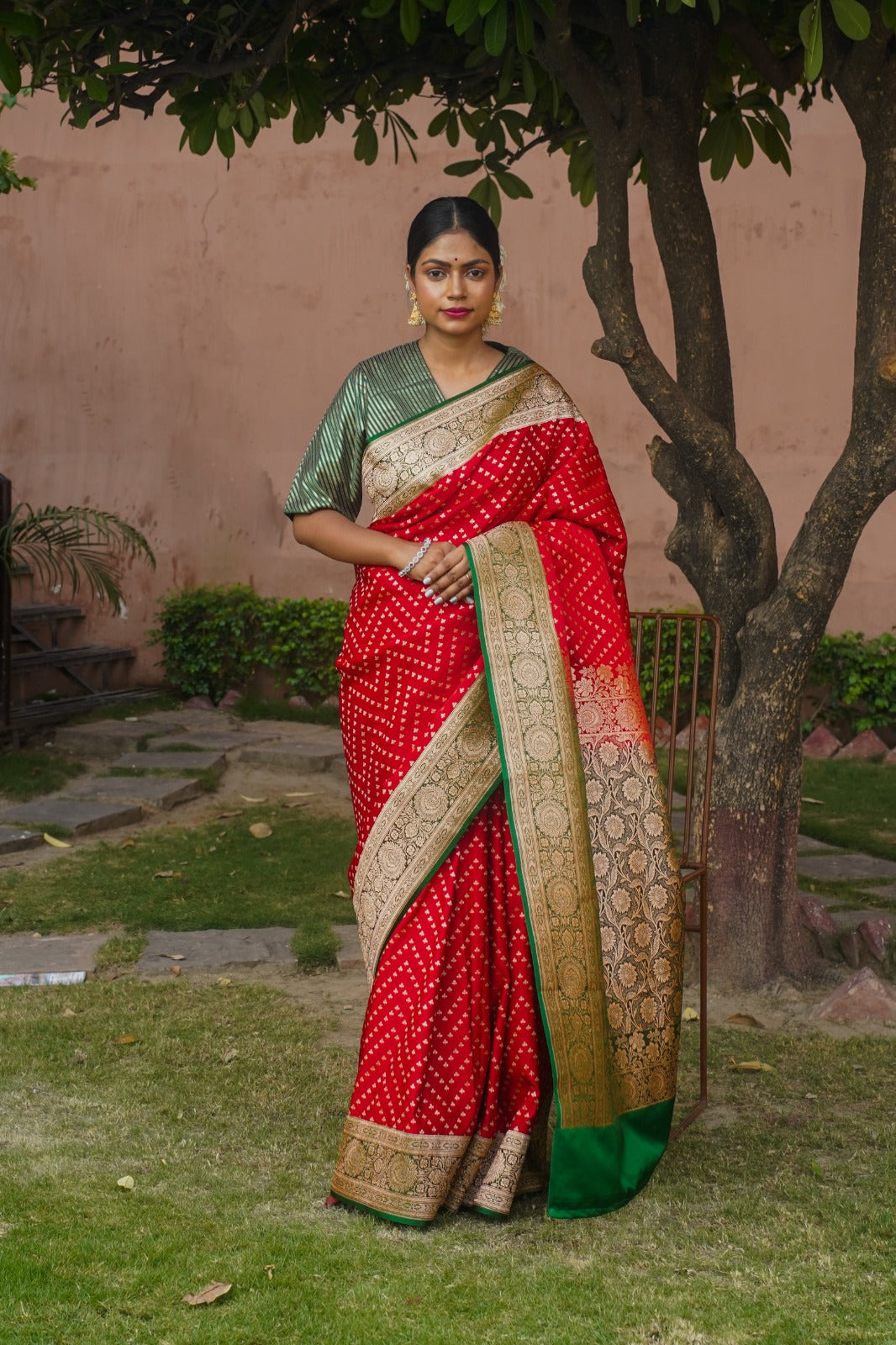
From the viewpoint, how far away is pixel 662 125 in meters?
4.55

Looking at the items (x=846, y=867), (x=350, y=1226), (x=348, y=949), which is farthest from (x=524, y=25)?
(x=846, y=867)

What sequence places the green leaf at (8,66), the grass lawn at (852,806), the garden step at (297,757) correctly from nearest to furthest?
the green leaf at (8,66) → the grass lawn at (852,806) → the garden step at (297,757)

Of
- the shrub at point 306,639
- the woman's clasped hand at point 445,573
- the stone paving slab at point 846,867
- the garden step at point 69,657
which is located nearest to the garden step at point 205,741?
the shrub at point 306,639

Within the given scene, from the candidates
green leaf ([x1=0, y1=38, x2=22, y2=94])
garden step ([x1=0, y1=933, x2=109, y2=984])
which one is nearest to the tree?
green leaf ([x1=0, y1=38, x2=22, y2=94])

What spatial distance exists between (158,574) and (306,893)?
4385mm

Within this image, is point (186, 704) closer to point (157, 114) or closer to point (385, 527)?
point (157, 114)

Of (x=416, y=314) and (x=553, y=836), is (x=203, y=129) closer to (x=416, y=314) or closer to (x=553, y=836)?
(x=416, y=314)

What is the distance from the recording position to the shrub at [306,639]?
8992 mm

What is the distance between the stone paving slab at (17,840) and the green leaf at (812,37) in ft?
14.2

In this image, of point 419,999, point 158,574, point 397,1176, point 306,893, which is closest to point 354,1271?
point 397,1176

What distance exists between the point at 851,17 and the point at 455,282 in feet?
3.38

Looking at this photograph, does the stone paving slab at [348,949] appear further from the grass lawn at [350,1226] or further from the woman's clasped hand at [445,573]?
the woman's clasped hand at [445,573]

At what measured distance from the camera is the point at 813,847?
619cm

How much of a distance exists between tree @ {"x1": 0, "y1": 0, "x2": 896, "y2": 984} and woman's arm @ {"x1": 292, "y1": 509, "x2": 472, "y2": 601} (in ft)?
4.24
